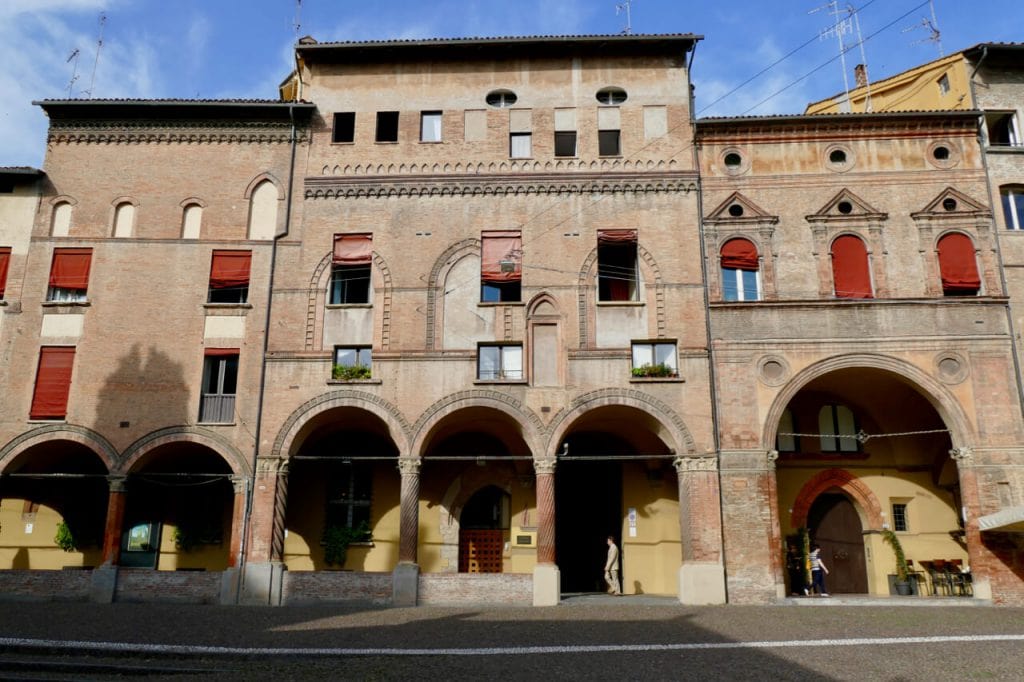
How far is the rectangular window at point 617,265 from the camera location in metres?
23.0

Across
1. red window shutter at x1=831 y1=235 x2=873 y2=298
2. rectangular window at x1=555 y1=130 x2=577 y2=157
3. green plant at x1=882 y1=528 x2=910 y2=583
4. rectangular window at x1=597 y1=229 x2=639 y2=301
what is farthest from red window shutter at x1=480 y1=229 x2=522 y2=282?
green plant at x1=882 y1=528 x2=910 y2=583

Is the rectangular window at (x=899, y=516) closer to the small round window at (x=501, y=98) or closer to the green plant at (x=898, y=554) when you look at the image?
the green plant at (x=898, y=554)

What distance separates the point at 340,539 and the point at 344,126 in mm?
12390

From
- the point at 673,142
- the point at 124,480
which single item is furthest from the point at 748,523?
the point at 124,480

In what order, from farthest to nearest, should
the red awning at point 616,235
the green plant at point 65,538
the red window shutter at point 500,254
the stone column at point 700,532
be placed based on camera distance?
the green plant at point 65,538
the red awning at point 616,235
the red window shutter at point 500,254
the stone column at point 700,532

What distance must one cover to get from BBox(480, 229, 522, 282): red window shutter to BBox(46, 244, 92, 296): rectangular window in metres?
11.6

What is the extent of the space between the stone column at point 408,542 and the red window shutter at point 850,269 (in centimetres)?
1259

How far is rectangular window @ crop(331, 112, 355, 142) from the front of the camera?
963 inches

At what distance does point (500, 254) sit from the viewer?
23047mm

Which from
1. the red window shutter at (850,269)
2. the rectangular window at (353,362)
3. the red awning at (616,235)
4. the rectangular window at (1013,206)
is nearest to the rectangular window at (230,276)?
the rectangular window at (353,362)

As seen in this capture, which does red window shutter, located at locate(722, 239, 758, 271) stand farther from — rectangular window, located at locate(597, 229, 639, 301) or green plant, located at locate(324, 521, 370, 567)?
green plant, located at locate(324, 521, 370, 567)

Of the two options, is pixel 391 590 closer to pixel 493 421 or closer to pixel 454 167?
pixel 493 421

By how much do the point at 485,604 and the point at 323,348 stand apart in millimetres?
8244

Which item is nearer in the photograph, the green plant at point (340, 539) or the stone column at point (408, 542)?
the stone column at point (408, 542)
